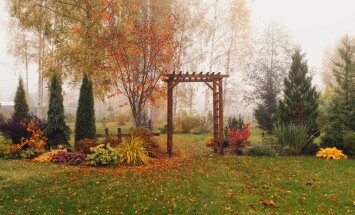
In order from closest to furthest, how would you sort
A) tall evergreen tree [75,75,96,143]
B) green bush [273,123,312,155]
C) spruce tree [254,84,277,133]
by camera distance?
green bush [273,123,312,155] → tall evergreen tree [75,75,96,143] → spruce tree [254,84,277,133]

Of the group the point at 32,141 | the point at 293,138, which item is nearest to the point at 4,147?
the point at 32,141

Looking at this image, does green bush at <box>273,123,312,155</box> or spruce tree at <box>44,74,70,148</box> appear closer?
green bush at <box>273,123,312,155</box>

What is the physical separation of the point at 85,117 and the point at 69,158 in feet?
8.92

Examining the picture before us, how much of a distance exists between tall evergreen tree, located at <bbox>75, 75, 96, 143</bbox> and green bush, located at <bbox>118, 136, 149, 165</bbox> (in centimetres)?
253

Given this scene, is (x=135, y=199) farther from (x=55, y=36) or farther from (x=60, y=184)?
(x=55, y=36)

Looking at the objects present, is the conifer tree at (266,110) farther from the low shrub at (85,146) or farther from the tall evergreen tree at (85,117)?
the low shrub at (85,146)

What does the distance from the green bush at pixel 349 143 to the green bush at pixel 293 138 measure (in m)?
1.31

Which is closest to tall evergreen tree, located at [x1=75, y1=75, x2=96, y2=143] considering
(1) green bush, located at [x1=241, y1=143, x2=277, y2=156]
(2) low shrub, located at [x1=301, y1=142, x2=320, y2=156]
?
(1) green bush, located at [x1=241, y1=143, x2=277, y2=156]

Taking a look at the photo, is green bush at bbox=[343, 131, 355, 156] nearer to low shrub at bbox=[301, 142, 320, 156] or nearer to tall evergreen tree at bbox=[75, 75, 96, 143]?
low shrub at bbox=[301, 142, 320, 156]

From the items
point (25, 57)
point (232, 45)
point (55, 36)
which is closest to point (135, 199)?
point (55, 36)

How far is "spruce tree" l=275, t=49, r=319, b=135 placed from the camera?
12.0 m

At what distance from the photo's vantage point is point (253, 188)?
671 cm

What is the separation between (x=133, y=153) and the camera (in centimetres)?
903

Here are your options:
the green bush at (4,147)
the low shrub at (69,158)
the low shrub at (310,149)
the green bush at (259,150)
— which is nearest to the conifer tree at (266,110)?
the low shrub at (310,149)
